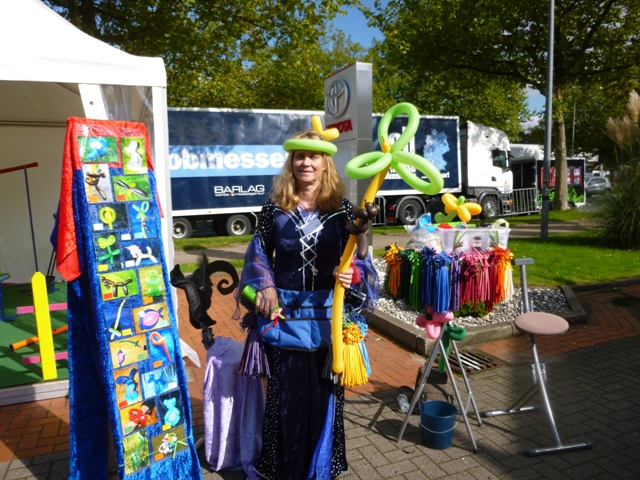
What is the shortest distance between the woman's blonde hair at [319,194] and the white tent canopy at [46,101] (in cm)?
161

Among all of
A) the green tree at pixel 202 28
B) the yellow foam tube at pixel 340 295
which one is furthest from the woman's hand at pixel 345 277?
the green tree at pixel 202 28

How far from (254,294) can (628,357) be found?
13.4ft

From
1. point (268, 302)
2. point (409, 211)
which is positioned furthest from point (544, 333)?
point (409, 211)

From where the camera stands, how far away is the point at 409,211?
53.0 feet

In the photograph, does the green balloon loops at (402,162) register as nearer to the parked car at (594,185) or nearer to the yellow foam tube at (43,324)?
the yellow foam tube at (43,324)

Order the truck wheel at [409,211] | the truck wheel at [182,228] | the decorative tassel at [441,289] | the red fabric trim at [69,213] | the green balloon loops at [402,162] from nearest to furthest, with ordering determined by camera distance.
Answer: the green balloon loops at [402,162] → the red fabric trim at [69,213] → the decorative tassel at [441,289] → the truck wheel at [182,228] → the truck wheel at [409,211]

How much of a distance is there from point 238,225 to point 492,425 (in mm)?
11359

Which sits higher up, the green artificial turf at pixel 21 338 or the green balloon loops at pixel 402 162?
the green balloon loops at pixel 402 162

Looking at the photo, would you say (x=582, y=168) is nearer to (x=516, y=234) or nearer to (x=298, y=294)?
(x=516, y=234)

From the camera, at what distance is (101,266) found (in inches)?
97.4

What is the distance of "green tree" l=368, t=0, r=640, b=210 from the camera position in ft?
47.0

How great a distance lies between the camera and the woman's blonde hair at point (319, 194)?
2.50 metres

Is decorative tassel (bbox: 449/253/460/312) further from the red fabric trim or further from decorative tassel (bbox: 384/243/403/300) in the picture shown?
the red fabric trim

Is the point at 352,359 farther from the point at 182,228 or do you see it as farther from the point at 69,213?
the point at 182,228
